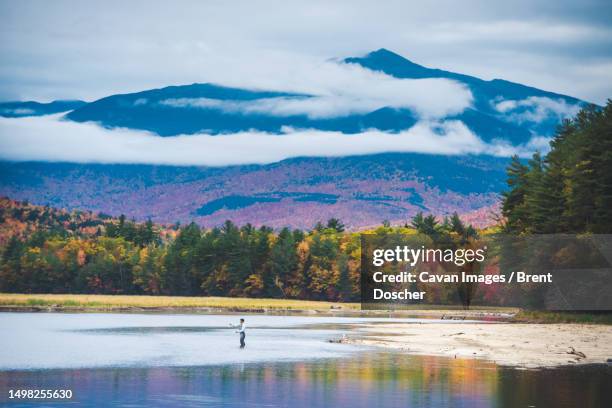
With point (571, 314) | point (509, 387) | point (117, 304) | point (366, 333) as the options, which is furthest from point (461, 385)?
point (117, 304)

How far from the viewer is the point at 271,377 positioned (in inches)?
1925

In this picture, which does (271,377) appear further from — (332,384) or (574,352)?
(574,352)

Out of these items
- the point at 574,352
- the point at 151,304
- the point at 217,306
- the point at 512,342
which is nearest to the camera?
the point at 574,352

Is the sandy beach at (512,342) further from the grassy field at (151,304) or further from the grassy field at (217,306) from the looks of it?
the grassy field at (151,304)

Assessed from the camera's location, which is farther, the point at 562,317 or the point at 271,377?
the point at 562,317

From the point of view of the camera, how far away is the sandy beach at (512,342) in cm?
5900

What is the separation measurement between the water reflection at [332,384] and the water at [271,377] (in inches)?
1.8

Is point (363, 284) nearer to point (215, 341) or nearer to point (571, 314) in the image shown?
point (571, 314)

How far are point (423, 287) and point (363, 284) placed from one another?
1817cm

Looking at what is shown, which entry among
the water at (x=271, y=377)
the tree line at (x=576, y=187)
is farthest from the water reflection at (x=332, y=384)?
the tree line at (x=576, y=187)

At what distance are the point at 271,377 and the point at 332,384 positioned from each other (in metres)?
4.11

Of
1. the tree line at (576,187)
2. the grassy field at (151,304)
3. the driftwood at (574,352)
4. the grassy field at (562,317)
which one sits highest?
the tree line at (576,187)

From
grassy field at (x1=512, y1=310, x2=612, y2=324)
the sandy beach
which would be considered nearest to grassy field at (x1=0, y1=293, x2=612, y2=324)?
grassy field at (x1=512, y1=310, x2=612, y2=324)

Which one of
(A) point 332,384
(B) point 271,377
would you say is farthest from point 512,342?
(A) point 332,384
